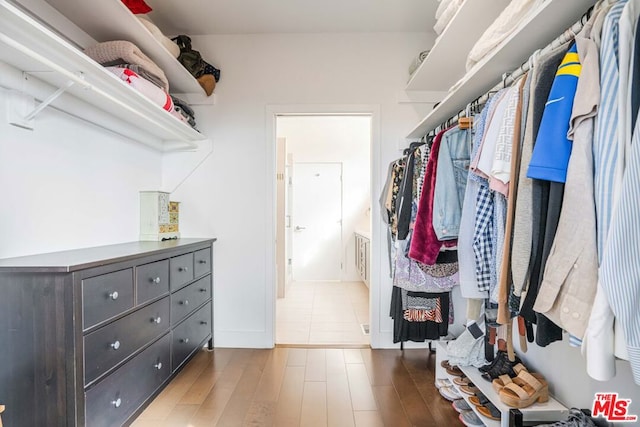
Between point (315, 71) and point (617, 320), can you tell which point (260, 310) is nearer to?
point (315, 71)

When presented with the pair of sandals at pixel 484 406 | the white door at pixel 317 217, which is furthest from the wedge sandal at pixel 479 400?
the white door at pixel 317 217

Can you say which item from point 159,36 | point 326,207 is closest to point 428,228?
point 159,36

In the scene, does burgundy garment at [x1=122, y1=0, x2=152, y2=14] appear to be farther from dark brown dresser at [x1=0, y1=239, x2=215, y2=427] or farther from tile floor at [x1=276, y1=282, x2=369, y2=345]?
tile floor at [x1=276, y1=282, x2=369, y2=345]

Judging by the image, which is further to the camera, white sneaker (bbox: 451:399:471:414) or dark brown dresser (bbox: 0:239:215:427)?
white sneaker (bbox: 451:399:471:414)

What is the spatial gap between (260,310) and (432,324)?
1293 millimetres

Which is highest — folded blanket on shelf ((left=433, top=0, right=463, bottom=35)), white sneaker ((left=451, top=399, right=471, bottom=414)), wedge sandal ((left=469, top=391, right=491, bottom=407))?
folded blanket on shelf ((left=433, top=0, right=463, bottom=35))

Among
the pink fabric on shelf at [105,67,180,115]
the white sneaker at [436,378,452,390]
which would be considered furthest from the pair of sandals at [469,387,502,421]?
the pink fabric on shelf at [105,67,180,115]

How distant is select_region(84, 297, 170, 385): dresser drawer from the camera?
3.91 ft

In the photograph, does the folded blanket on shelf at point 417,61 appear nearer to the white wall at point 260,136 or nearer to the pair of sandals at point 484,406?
the white wall at point 260,136

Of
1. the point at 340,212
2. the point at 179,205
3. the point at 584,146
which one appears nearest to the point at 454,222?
the point at 584,146

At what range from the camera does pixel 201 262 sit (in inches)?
Answer: 89.0

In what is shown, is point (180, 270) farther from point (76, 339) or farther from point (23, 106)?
point (23, 106)

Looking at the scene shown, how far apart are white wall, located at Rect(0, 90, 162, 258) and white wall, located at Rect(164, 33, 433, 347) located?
53 centimetres

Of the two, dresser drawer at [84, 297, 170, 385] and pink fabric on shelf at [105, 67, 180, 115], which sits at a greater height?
pink fabric on shelf at [105, 67, 180, 115]
